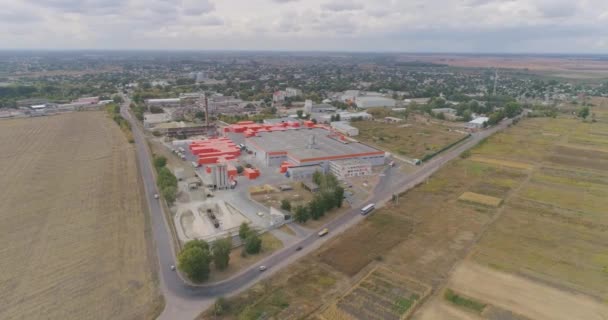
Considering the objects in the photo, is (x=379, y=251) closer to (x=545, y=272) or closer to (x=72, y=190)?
(x=545, y=272)

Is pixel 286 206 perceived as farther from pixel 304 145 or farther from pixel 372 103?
pixel 372 103

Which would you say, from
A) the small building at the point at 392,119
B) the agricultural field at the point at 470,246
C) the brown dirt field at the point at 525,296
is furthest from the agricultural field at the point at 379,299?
the small building at the point at 392,119

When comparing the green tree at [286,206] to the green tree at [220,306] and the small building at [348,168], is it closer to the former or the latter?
the small building at [348,168]

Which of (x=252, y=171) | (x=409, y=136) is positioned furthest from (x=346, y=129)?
(x=252, y=171)

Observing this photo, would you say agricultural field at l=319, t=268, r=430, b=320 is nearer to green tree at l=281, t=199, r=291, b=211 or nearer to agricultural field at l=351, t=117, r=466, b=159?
green tree at l=281, t=199, r=291, b=211

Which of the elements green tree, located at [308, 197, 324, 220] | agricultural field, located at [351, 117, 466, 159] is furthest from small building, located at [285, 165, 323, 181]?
agricultural field, located at [351, 117, 466, 159]

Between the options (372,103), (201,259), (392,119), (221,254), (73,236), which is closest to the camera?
(201,259)

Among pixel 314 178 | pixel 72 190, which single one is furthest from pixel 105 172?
pixel 314 178
